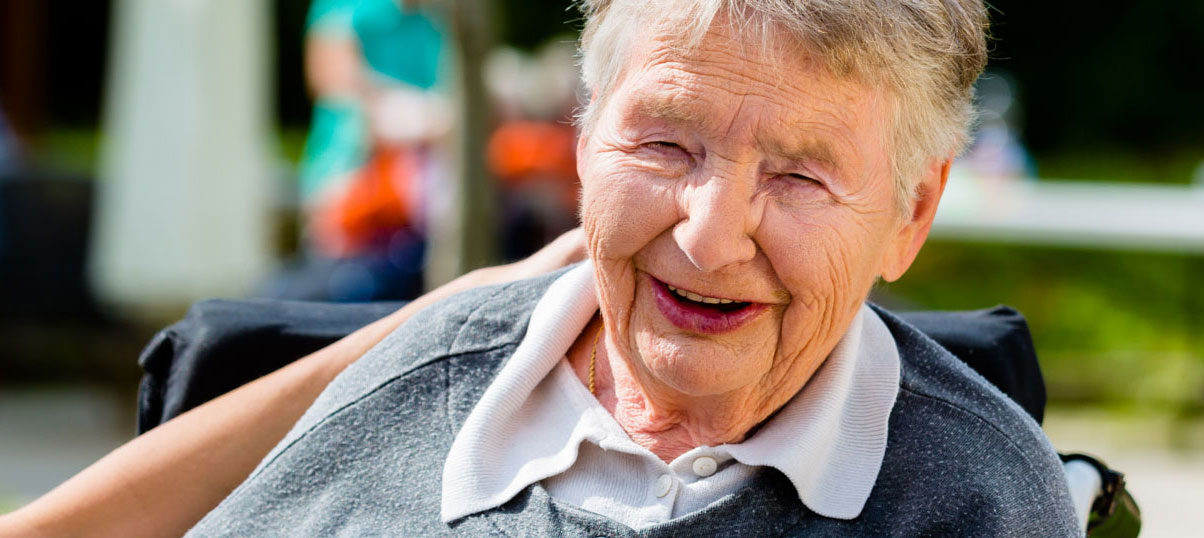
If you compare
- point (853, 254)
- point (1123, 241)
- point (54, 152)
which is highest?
point (853, 254)

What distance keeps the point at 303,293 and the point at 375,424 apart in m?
2.78

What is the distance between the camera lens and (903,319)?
245 cm

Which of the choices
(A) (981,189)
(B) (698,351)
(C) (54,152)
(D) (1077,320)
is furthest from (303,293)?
(C) (54,152)

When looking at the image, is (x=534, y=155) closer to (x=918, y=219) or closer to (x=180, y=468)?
(x=180, y=468)

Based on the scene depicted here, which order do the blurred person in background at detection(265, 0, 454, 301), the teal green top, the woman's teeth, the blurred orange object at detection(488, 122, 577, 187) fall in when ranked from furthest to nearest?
1. the blurred orange object at detection(488, 122, 577, 187)
2. the teal green top
3. the blurred person in background at detection(265, 0, 454, 301)
4. the woman's teeth

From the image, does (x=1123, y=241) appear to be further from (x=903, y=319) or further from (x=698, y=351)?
(x=698, y=351)

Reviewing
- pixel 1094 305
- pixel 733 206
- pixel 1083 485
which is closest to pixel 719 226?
pixel 733 206

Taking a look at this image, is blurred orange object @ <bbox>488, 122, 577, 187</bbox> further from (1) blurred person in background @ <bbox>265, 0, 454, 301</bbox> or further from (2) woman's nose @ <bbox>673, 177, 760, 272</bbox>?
(2) woman's nose @ <bbox>673, 177, 760, 272</bbox>

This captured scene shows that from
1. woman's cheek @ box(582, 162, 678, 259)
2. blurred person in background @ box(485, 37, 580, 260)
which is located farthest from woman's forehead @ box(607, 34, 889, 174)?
blurred person in background @ box(485, 37, 580, 260)

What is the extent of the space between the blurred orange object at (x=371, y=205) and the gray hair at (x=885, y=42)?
304cm

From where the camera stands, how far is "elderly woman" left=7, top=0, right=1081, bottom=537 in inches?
76.7

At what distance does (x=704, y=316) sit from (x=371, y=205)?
10.8 feet

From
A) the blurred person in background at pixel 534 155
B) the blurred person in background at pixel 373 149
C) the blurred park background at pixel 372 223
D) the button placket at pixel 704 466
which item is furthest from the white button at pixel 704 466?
the blurred person in background at pixel 534 155

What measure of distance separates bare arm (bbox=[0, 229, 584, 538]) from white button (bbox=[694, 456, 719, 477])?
65 cm
